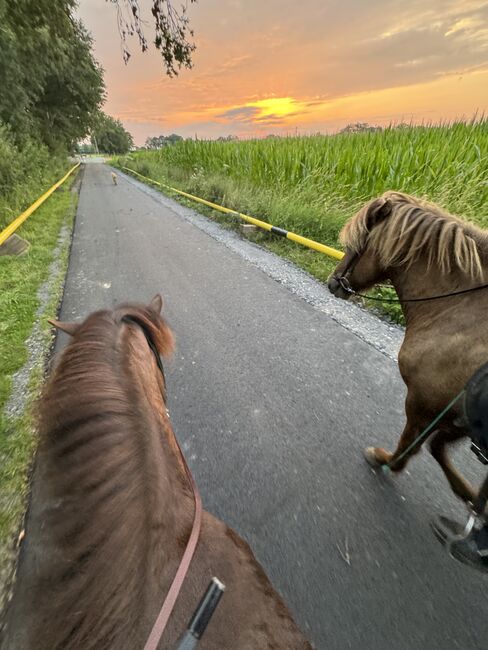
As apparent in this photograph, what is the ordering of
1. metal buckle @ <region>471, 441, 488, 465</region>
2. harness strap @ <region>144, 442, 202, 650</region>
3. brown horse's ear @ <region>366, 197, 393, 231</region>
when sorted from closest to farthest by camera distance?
1. harness strap @ <region>144, 442, 202, 650</region>
2. metal buckle @ <region>471, 441, 488, 465</region>
3. brown horse's ear @ <region>366, 197, 393, 231</region>

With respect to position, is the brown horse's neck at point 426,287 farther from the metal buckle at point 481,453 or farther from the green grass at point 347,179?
the green grass at point 347,179

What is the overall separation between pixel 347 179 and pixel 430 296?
5680mm

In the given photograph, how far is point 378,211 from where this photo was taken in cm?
212

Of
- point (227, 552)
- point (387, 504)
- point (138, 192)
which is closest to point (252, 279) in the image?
point (387, 504)

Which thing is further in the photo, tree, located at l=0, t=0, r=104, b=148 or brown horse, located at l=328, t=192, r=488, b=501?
tree, located at l=0, t=0, r=104, b=148

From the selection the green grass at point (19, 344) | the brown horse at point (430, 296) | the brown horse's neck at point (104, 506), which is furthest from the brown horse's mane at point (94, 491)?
the brown horse at point (430, 296)

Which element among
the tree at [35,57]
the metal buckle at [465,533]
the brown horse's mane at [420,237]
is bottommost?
the metal buckle at [465,533]

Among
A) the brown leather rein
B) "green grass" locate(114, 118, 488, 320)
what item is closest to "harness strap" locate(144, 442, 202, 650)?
the brown leather rein

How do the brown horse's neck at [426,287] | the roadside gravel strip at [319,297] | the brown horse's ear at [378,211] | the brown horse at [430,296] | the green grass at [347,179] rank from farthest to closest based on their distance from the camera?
1. the green grass at [347,179]
2. the roadside gravel strip at [319,297]
3. the brown horse's ear at [378,211]
4. the brown horse's neck at [426,287]
5. the brown horse at [430,296]

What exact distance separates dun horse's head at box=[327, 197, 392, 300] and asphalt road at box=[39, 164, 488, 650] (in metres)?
1.02

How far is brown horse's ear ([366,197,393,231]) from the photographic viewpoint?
2.09 meters

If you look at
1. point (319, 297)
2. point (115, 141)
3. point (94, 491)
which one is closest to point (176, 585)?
point (94, 491)

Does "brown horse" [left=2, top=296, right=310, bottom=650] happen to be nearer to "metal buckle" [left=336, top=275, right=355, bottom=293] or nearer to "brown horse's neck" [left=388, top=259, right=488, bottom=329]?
"brown horse's neck" [left=388, top=259, right=488, bottom=329]

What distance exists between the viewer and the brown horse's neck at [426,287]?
5.96 feet
